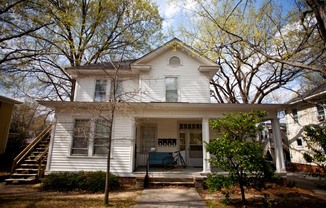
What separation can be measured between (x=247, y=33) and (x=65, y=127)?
43.1 ft

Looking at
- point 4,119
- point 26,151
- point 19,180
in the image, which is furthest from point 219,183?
point 4,119

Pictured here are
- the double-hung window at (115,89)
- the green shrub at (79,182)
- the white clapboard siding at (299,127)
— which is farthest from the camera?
the white clapboard siding at (299,127)

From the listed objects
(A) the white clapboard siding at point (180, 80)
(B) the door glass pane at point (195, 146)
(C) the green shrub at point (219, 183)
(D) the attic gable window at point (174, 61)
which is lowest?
(C) the green shrub at point (219, 183)

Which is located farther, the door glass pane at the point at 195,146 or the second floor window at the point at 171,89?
the door glass pane at the point at 195,146

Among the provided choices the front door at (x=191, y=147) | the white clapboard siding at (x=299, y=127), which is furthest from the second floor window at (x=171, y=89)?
the white clapboard siding at (x=299, y=127)

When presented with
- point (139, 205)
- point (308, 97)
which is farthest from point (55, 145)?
point (308, 97)

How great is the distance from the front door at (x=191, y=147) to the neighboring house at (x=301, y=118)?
26.0 ft

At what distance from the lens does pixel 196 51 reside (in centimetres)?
1179

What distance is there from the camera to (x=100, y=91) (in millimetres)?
11742

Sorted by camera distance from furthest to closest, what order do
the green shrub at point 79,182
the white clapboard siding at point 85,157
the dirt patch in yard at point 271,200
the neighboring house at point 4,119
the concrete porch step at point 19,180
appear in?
1. the neighboring house at point 4,119
2. the white clapboard siding at point 85,157
3. the concrete porch step at point 19,180
4. the green shrub at point 79,182
5. the dirt patch in yard at point 271,200

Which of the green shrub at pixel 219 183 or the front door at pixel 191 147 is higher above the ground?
the front door at pixel 191 147

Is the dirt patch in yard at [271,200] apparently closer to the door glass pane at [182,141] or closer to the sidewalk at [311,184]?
the sidewalk at [311,184]

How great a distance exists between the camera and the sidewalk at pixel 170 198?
6.05 metres

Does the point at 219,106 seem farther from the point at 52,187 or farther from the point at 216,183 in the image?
the point at 52,187
